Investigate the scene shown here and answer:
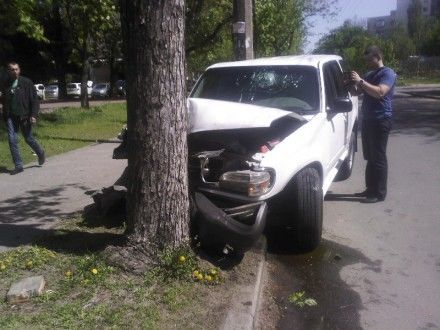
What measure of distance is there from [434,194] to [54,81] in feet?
180

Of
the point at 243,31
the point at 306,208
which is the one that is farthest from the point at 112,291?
the point at 243,31

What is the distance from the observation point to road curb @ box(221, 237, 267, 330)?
11.6ft

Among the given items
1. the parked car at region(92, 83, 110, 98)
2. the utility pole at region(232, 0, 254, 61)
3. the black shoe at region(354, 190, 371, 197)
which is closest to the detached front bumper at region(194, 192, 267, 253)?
the black shoe at region(354, 190, 371, 197)

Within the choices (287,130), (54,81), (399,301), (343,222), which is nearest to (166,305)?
(399,301)

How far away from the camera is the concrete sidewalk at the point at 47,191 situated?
5621 millimetres

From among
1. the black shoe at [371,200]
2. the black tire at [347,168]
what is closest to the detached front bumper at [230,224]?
the black shoe at [371,200]

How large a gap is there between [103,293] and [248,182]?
1.43 meters

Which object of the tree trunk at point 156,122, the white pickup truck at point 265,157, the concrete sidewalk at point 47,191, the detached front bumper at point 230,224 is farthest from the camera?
the concrete sidewalk at point 47,191

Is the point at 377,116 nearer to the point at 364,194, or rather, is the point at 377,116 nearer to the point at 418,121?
the point at 364,194

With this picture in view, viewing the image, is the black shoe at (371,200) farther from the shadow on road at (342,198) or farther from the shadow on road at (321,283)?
the shadow on road at (321,283)

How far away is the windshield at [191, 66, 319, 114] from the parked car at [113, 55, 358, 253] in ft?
0.04

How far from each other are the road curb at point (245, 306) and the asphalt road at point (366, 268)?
110 millimetres

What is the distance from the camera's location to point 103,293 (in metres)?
3.88

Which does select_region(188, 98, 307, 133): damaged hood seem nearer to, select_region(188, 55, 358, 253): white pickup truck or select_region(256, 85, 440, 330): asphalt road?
select_region(188, 55, 358, 253): white pickup truck
